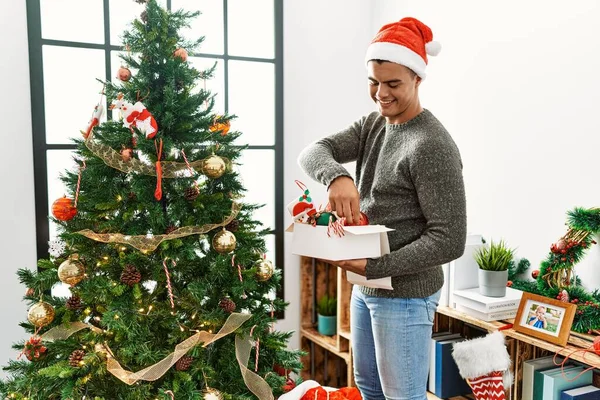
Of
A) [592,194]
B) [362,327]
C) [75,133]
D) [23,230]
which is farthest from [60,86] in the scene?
[592,194]

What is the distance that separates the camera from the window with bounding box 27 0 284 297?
2.32 metres

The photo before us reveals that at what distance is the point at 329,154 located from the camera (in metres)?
1.48

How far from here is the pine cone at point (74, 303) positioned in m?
1.30

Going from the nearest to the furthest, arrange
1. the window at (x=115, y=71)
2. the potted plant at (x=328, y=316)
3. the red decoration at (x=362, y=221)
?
the red decoration at (x=362, y=221)
the window at (x=115, y=71)
the potted plant at (x=328, y=316)

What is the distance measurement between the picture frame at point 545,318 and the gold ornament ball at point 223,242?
107 centimetres

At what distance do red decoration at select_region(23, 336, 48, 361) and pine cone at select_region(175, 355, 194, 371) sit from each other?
355 mm

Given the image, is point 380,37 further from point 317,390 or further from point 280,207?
point 280,207

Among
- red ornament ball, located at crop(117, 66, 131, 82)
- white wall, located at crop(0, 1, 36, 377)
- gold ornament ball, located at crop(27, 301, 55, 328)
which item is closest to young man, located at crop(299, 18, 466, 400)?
red ornament ball, located at crop(117, 66, 131, 82)

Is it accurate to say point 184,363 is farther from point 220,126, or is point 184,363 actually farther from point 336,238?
point 220,126

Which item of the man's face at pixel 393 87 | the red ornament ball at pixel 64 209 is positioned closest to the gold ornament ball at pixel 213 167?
the red ornament ball at pixel 64 209

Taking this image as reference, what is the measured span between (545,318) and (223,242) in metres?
1.11

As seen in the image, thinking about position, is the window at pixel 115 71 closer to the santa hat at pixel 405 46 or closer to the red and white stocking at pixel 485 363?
the santa hat at pixel 405 46

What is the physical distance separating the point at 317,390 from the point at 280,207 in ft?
5.02

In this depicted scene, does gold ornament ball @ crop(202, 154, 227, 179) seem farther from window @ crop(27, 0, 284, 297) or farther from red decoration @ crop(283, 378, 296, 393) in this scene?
window @ crop(27, 0, 284, 297)
